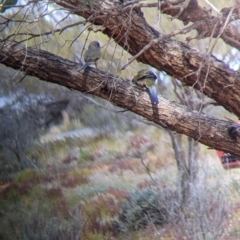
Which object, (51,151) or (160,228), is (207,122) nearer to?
(160,228)

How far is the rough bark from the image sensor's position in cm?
545

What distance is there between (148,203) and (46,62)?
6922 millimetres

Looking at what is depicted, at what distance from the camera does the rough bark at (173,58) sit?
214 inches

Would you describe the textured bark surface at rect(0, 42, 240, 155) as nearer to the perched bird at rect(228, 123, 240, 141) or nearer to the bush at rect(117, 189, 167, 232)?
the perched bird at rect(228, 123, 240, 141)

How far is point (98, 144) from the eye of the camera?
20062 mm

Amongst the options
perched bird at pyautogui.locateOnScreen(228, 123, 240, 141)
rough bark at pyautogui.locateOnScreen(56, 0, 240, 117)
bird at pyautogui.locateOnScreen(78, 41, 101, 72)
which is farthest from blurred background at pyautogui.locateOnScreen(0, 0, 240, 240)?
perched bird at pyautogui.locateOnScreen(228, 123, 240, 141)

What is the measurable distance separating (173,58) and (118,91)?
1.81 ft

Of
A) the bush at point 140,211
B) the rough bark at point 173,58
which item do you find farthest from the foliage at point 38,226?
the rough bark at point 173,58

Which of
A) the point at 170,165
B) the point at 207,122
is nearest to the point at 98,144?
the point at 170,165

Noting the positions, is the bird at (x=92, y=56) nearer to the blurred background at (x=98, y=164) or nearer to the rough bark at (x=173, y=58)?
the blurred background at (x=98, y=164)

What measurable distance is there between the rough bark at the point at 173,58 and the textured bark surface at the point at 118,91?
0.24 metres

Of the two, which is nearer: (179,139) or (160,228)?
(160,228)

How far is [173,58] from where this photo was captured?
5609mm

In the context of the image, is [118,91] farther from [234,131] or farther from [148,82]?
[234,131]
